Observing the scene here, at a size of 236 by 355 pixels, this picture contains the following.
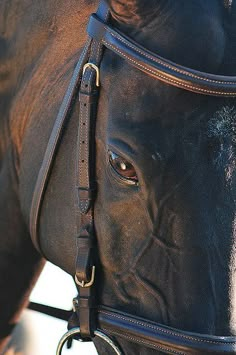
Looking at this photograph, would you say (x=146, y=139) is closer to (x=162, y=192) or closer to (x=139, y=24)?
(x=162, y=192)

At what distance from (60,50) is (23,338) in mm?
1684

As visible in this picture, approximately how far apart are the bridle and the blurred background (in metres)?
1.21

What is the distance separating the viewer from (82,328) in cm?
239

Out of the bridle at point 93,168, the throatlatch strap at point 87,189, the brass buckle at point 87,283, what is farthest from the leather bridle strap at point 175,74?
the brass buckle at point 87,283

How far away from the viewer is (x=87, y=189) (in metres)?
2.36

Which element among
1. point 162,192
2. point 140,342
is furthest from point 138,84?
point 140,342

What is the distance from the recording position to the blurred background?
3.94 m

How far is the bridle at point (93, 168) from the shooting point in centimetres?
216

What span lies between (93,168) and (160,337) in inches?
20.6

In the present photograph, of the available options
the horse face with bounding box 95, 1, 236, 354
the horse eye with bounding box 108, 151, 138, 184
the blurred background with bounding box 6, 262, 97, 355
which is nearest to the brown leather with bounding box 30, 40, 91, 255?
the horse face with bounding box 95, 1, 236, 354

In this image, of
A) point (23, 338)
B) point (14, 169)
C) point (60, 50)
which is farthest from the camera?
point (23, 338)

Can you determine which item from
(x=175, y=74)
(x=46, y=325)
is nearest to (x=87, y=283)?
(x=175, y=74)

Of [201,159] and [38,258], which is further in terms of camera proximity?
[38,258]

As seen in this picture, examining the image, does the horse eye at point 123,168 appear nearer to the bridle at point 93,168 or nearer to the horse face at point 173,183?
the horse face at point 173,183
